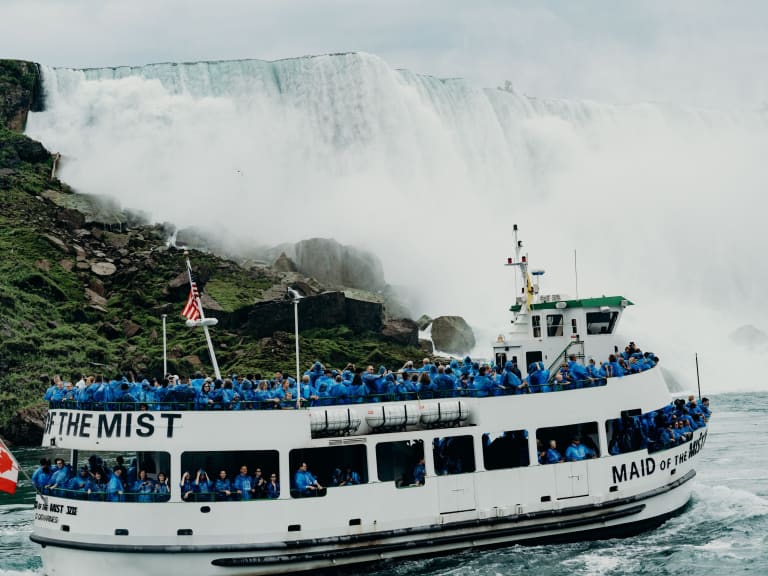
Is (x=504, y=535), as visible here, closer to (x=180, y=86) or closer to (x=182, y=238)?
(x=182, y=238)

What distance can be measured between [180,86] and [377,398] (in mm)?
79704

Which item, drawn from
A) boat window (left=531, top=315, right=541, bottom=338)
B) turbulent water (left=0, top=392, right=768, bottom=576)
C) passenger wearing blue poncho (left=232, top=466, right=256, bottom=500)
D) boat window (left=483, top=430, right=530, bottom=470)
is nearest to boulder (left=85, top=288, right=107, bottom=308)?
turbulent water (left=0, top=392, right=768, bottom=576)

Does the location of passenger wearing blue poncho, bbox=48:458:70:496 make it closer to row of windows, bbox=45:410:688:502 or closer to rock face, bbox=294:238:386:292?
row of windows, bbox=45:410:688:502

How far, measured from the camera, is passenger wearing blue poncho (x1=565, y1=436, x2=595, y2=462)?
2041 cm

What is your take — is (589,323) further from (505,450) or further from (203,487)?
(203,487)

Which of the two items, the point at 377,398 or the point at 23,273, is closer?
Answer: the point at 377,398

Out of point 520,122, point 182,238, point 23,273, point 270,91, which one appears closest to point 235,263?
point 182,238

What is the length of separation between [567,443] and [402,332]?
4484 centimetres

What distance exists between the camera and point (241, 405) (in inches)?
717

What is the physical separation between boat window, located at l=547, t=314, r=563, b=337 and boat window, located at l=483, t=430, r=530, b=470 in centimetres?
410

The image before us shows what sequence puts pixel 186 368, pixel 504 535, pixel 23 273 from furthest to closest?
pixel 23 273 < pixel 186 368 < pixel 504 535

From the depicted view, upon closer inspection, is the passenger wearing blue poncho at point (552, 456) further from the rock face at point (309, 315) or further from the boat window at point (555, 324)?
the rock face at point (309, 315)

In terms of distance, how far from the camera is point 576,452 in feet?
66.9

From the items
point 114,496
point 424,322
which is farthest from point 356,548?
point 424,322
